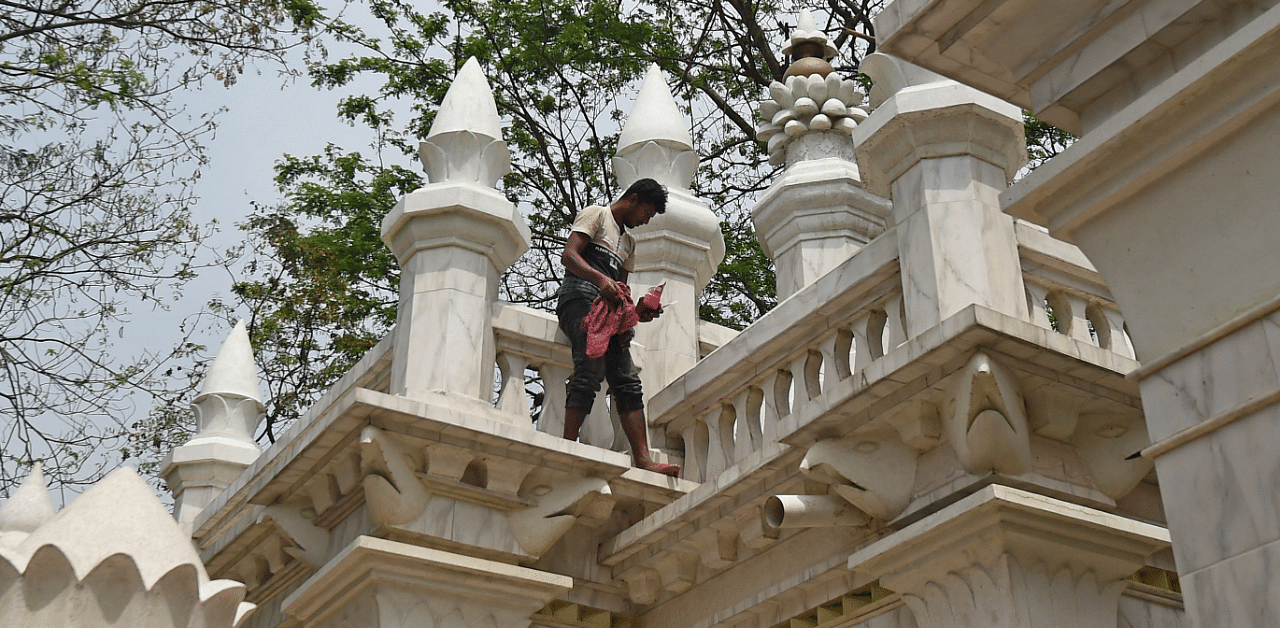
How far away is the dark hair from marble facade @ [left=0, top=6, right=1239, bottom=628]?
0.80m

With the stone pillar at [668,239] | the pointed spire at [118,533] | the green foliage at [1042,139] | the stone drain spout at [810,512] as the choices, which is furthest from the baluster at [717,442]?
the green foliage at [1042,139]

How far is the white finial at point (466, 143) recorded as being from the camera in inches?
314

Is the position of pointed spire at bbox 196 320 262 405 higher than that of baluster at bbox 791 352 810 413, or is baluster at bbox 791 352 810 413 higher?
pointed spire at bbox 196 320 262 405

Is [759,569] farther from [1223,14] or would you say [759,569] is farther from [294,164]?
[294,164]

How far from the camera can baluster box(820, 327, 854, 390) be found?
6586 millimetres

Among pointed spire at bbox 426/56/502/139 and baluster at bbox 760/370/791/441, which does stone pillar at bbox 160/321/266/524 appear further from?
baluster at bbox 760/370/791/441

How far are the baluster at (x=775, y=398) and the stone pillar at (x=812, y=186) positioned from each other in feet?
7.17

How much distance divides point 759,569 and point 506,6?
1398 centimetres

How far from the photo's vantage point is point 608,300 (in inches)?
289

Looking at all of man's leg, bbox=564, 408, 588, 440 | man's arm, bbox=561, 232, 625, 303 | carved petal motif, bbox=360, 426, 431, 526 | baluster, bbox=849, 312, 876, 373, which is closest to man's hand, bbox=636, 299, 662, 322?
man's arm, bbox=561, 232, 625, 303

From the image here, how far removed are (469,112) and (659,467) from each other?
2648 millimetres

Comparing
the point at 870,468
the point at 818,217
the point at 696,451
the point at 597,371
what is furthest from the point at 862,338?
the point at 818,217

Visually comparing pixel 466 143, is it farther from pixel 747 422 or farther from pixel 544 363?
pixel 747 422

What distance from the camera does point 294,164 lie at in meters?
19.6
